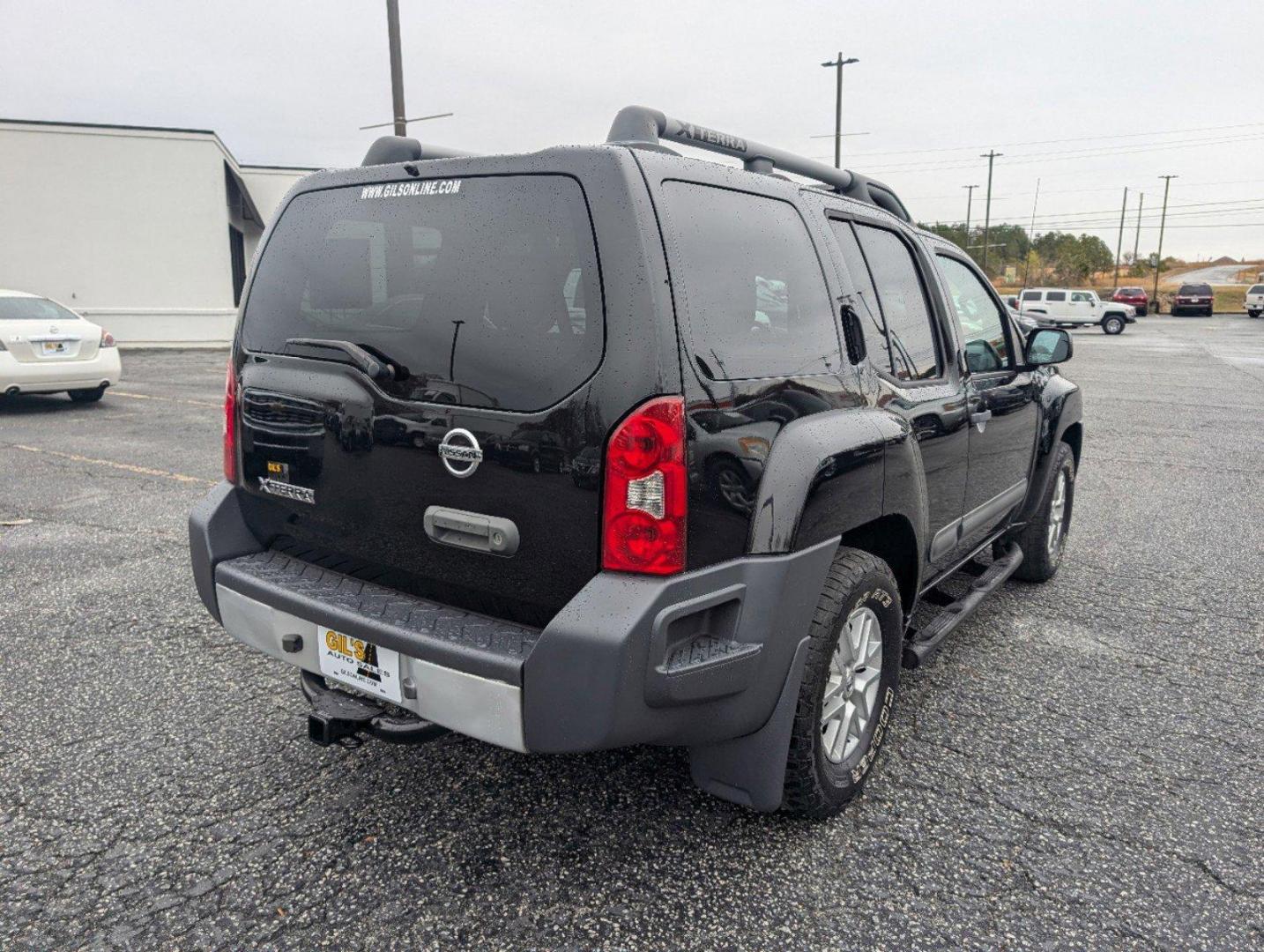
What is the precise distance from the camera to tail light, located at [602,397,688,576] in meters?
2.12

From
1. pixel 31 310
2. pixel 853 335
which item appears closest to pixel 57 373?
pixel 31 310

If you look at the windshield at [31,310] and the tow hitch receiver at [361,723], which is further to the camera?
the windshield at [31,310]

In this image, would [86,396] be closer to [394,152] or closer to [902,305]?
[394,152]

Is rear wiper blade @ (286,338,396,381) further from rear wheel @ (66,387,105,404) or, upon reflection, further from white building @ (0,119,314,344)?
white building @ (0,119,314,344)

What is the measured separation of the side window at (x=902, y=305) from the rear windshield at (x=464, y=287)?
136 centimetres

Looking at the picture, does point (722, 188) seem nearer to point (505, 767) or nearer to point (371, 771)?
point (505, 767)

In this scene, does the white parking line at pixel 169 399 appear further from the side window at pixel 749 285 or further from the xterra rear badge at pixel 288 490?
the side window at pixel 749 285

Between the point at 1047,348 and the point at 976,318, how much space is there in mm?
514

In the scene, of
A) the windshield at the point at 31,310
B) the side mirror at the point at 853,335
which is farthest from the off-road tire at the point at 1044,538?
the windshield at the point at 31,310

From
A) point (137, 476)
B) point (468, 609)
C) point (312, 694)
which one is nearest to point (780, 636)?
point (468, 609)

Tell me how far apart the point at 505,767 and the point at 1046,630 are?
2669 mm

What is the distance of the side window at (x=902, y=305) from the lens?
3234 mm

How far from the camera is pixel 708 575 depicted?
86.0 inches

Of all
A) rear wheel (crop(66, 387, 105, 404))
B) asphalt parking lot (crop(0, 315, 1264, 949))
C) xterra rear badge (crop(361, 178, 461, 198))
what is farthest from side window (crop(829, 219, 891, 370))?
rear wheel (crop(66, 387, 105, 404))
